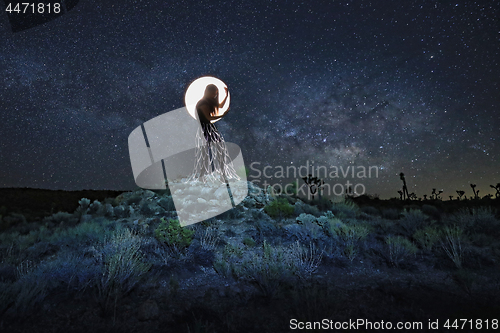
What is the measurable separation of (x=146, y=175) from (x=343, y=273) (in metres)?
16.4

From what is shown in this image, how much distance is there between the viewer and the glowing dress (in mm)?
13742

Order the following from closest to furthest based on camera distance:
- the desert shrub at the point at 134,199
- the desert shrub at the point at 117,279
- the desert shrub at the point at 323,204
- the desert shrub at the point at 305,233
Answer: the desert shrub at the point at 117,279
the desert shrub at the point at 305,233
the desert shrub at the point at 134,199
the desert shrub at the point at 323,204

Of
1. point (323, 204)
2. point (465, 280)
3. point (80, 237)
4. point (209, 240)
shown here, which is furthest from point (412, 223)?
point (80, 237)

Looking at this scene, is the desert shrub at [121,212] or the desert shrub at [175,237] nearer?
the desert shrub at [175,237]

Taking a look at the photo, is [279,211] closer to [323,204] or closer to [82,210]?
[323,204]

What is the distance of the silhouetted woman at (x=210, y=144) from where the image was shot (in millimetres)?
12320

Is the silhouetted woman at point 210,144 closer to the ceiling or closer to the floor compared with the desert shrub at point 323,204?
closer to the ceiling

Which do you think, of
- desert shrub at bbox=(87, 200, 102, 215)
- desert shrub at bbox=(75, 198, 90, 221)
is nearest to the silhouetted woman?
desert shrub at bbox=(87, 200, 102, 215)

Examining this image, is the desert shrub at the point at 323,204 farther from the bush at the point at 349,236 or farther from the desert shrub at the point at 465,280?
the desert shrub at the point at 465,280

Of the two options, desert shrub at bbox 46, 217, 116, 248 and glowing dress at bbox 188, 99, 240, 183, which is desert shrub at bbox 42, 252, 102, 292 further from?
glowing dress at bbox 188, 99, 240, 183

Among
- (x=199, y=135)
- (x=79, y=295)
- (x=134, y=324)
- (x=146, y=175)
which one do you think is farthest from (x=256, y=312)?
(x=146, y=175)

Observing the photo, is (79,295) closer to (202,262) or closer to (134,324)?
(134,324)

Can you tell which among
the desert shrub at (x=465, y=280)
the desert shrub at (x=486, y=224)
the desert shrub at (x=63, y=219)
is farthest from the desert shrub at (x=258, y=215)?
the desert shrub at (x=63, y=219)

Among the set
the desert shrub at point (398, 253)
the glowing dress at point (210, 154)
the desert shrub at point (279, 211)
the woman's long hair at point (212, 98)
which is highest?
the woman's long hair at point (212, 98)
